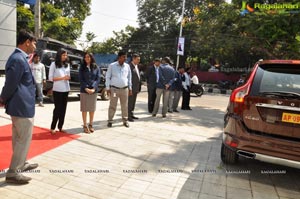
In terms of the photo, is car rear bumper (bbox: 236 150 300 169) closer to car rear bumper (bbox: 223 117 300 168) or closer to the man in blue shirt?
car rear bumper (bbox: 223 117 300 168)

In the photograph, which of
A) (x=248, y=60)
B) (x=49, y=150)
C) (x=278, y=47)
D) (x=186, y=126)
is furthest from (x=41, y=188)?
(x=248, y=60)

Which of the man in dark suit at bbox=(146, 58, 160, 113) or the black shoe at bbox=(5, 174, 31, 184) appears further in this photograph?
the man in dark suit at bbox=(146, 58, 160, 113)

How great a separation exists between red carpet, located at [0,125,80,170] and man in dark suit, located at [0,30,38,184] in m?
0.58

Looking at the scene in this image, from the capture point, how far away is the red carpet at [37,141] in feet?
13.4

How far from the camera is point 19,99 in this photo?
10.3 ft

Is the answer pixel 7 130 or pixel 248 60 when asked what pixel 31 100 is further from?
pixel 248 60

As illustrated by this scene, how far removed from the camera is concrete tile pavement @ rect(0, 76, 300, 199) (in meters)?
3.29

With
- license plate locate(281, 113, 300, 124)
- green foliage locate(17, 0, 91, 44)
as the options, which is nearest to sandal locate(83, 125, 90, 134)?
license plate locate(281, 113, 300, 124)

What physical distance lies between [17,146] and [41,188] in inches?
21.8

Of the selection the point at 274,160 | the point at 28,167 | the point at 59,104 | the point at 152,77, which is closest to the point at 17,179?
the point at 28,167

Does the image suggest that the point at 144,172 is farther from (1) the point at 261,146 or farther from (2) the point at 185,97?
(2) the point at 185,97

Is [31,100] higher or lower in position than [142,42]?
lower

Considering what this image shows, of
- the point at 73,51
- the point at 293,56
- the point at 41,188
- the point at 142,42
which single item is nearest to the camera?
the point at 41,188

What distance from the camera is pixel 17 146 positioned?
10.5 feet
